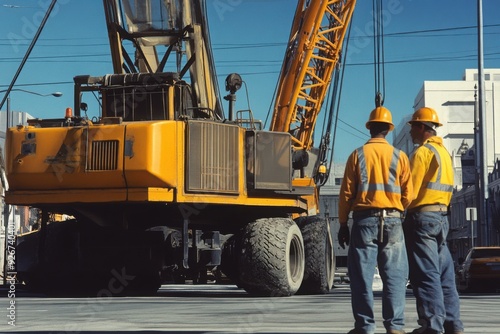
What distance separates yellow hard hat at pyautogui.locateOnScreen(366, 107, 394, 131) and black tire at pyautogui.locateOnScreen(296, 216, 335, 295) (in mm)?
10671

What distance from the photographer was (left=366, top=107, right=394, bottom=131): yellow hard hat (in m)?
9.34

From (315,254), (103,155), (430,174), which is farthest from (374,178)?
(315,254)

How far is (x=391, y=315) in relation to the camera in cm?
878

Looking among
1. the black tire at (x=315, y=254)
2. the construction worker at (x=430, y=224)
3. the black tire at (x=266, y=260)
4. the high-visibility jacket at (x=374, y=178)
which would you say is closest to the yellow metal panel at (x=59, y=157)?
the black tire at (x=266, y=260)

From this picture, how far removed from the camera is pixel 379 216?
356 inches


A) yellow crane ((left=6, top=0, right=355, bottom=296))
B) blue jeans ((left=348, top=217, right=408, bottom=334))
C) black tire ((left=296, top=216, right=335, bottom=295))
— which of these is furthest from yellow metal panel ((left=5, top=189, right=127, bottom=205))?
blue jeans ((left=348, top=217, right=408, bottom=334))

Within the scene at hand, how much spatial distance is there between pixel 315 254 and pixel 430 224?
10708mm

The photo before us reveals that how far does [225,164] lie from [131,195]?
5.78 ft

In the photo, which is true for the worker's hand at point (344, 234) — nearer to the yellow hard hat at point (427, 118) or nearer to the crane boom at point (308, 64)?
the yellow hard hat at point (427, 118)

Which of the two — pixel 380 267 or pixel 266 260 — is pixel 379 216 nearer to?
pixel 380 267

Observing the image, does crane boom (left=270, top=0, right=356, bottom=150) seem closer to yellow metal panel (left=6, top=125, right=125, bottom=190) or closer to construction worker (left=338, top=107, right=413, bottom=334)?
yellow metal panel (left=6, top=125, right=125, bottom=190)

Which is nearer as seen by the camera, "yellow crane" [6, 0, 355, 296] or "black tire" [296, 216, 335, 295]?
"yellow crane" [6, 0, 355, 296]

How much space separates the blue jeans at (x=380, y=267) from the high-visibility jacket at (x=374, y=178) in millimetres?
139

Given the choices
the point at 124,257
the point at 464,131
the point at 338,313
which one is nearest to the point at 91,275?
the point at 124,257
